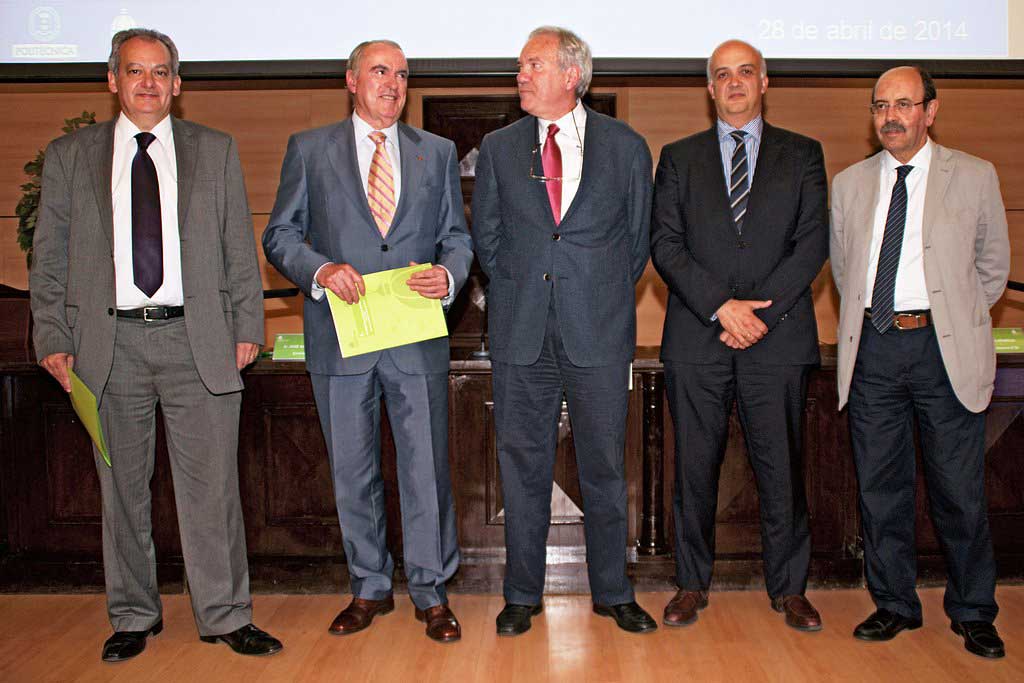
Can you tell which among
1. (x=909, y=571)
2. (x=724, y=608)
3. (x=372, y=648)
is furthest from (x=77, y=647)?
(x=909, y=571)

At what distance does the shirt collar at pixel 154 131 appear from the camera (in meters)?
2.77

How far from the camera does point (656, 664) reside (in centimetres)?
268

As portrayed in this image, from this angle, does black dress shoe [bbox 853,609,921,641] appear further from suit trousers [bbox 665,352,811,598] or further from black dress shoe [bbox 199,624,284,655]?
black dress shoe [bbox 199,624,284,655]

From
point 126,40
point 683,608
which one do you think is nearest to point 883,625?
point 683,608

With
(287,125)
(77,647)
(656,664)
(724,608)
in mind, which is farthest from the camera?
(287,125)

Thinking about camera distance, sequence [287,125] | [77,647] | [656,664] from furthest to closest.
Answer: [287,125]
[77,647]
[656,664]

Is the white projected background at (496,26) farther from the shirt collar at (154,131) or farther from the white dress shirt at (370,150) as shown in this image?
the shirt collar at (154,131)

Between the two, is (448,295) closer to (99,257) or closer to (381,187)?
(381,187)

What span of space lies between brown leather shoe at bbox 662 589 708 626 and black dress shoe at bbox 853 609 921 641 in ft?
1.61

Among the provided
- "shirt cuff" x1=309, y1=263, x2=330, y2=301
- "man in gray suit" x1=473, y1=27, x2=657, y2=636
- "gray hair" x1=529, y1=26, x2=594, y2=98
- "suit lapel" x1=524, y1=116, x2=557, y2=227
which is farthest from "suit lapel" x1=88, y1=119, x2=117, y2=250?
"gray hair" x1=529, y1=26, x2=594, y2=98

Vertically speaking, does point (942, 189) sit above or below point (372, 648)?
above

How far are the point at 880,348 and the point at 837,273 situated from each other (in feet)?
1.12

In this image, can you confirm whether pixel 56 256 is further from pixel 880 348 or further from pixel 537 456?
pixel 880 348

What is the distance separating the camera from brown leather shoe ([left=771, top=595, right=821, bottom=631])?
9.59 ft
